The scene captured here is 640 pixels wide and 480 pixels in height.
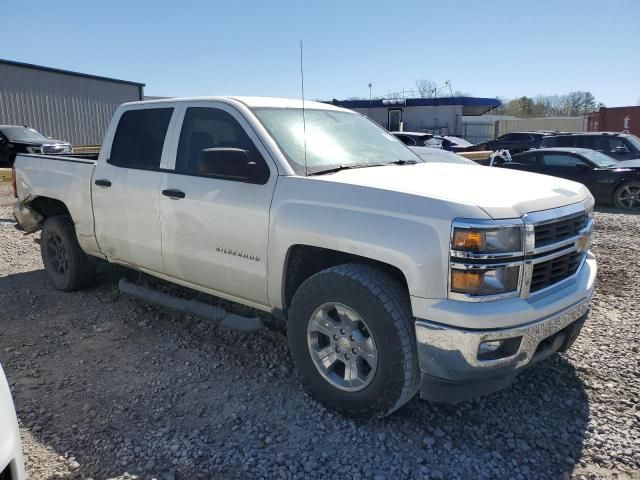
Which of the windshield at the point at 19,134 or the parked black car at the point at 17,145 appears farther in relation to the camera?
the windshield at the point at 19,134

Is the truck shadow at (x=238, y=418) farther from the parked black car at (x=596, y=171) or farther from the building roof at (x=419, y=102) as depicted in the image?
the building roof at (x=419, y=102)

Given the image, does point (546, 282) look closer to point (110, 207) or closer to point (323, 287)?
point (323, 287)

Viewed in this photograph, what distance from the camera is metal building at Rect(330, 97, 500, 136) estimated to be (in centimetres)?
3478

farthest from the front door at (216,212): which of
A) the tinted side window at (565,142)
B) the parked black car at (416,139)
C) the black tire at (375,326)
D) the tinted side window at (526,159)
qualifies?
the parked black car at (416,139)

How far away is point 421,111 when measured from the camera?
35375 millimetres

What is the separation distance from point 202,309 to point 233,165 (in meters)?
1.28

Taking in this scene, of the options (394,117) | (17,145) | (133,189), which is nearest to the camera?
(133,189)

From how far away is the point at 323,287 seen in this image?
3.08 metres

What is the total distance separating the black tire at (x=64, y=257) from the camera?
5312 millimetres

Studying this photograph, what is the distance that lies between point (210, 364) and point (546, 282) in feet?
7.94

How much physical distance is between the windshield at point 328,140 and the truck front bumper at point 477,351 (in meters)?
1.39

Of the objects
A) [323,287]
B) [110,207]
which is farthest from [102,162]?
[323,287]

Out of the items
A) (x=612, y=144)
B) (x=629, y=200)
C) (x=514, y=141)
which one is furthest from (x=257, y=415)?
(x=514, y=141)

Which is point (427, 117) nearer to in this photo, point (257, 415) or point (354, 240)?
point (354, 240)
